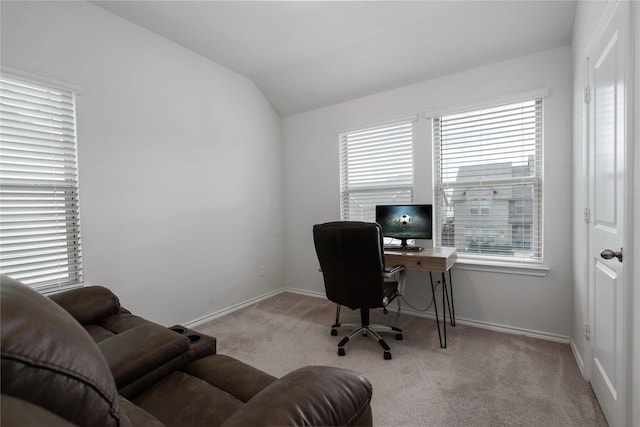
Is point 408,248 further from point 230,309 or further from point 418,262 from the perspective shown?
point 230,309

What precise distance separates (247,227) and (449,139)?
8.48 feet

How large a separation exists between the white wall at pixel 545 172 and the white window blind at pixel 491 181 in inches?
4.3

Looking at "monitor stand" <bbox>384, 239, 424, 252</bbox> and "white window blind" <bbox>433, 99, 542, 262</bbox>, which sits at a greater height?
"white window blind" <bbox>433, 99, 542, 262</bbox>

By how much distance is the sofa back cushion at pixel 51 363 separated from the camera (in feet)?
1.55

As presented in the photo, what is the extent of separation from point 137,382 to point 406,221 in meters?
2.61

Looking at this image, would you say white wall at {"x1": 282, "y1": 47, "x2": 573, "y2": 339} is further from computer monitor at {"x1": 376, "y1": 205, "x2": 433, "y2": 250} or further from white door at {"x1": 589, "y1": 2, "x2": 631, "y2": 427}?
white door at {"x1": 589, "y1": 2, "x2": 631, "y2": 427}

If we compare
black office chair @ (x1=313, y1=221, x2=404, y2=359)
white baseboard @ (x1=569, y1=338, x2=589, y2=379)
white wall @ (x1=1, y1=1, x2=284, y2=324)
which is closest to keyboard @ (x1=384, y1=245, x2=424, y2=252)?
black office chair @ (x1=313, y1=221, x2=404, y2=359)

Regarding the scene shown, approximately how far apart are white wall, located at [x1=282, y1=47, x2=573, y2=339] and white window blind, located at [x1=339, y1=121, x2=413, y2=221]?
0.37 feet

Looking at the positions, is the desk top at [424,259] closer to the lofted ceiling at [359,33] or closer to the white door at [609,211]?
the white door at [609,211]

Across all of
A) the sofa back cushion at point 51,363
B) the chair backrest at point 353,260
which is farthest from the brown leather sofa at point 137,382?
the chair backrest at point 353,260

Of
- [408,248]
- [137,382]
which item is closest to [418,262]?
[408,248]

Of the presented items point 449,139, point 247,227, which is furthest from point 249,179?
point 449,139

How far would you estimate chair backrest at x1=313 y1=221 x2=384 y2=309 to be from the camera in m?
2.25

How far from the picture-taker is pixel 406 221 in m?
3.07
